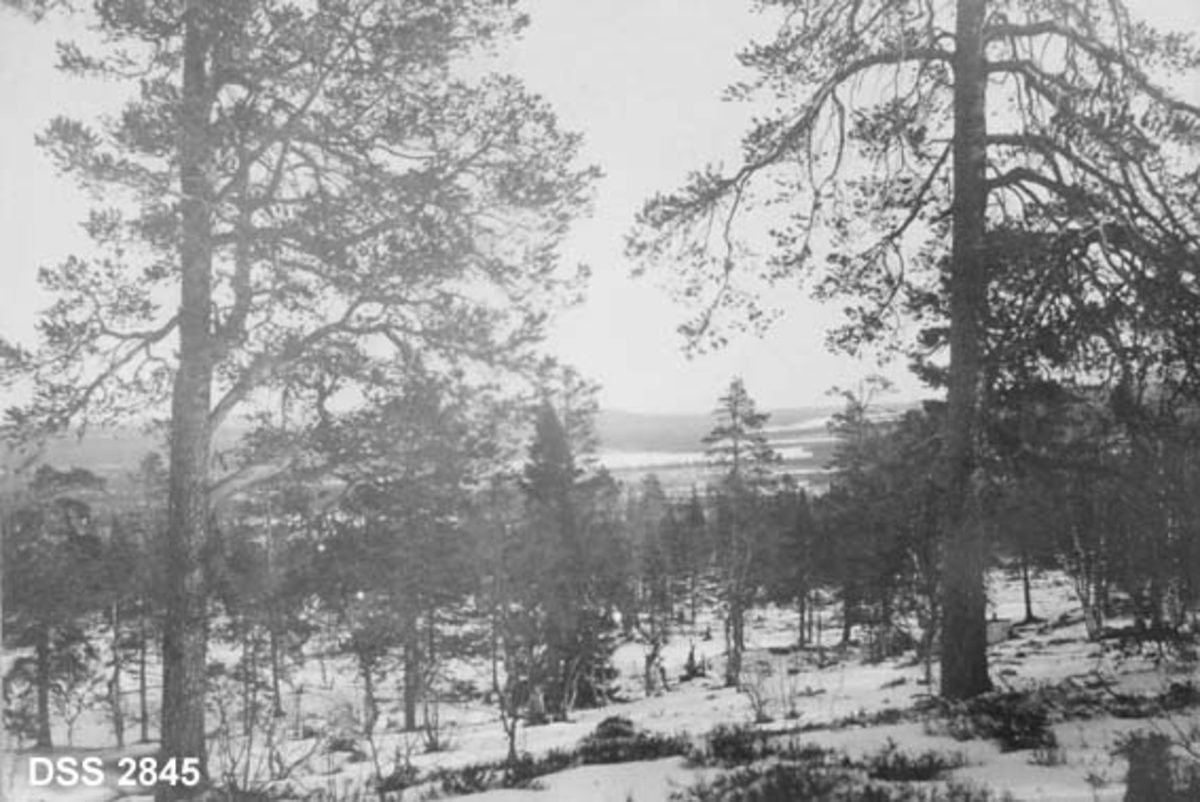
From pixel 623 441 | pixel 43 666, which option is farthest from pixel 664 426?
pixel 43 666

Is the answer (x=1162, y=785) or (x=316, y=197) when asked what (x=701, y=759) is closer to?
(x=1162, y=785)

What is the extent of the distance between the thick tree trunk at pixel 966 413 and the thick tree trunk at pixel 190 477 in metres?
5.81

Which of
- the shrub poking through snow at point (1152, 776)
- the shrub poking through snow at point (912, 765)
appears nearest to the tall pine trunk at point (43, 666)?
the shrub poking through snow at point (912, 765)

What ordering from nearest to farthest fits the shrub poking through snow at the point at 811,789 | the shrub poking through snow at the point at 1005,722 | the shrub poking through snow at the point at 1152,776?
the shrub poking through snow at the point at 1152,776 → the shrub poking through snow at the point at 811,789 → the shrub poking through snow at the point at 1005,722

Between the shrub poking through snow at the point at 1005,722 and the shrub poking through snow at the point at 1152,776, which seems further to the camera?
the shrub poking through snow at the point at 1005,722

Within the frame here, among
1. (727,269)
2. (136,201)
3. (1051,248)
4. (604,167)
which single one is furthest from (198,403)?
(1051,248)

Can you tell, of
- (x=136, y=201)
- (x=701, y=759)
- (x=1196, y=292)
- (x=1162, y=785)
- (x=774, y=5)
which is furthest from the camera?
(x=774, y=5)

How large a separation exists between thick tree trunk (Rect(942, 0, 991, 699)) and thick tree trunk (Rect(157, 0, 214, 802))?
5.81 metres

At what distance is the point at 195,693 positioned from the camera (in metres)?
6.18

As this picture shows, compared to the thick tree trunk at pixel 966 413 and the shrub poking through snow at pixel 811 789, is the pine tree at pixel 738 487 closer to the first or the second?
the thick tree trunk at pixel 966 413

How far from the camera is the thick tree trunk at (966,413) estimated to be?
6660 mm

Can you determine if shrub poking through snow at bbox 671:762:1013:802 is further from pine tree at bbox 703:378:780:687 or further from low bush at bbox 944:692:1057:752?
pine tree at bbox 703:378:780:687

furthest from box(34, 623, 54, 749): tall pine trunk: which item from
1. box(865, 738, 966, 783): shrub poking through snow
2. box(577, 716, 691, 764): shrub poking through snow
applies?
box(865, 738, 966, 783): shrub poking through snow

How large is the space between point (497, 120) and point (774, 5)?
2463 mm
